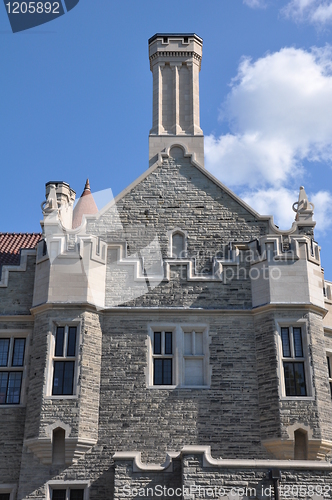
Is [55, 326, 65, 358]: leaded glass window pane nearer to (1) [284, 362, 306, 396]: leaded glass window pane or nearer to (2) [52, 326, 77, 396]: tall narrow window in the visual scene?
(2) [52, 326, 77, 396]: tall narrow window

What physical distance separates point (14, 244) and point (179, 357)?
8975 millimetres

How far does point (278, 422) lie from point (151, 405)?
127 inches

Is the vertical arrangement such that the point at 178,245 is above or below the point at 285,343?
above

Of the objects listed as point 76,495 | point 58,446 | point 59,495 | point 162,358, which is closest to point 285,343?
point 162,358

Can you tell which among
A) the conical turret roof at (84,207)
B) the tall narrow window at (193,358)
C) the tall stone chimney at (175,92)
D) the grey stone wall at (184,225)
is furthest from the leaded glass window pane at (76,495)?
the conical turret roof at (84,207)

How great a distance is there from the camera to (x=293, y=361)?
57.9 ft

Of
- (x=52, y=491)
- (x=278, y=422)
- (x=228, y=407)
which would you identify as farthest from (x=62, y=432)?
(x=278, y=422)

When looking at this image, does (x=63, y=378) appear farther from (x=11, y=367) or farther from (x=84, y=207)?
(x=84, y=207)

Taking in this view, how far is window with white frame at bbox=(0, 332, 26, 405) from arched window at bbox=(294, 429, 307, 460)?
7231 mm

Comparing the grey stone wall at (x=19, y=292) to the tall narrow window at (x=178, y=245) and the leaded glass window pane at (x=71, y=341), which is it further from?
the tall narrow window at (x=178, y=245)

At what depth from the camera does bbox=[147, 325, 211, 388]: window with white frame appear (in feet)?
58.6

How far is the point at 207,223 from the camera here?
65.5 feet

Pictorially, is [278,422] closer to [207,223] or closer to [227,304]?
[227,304]

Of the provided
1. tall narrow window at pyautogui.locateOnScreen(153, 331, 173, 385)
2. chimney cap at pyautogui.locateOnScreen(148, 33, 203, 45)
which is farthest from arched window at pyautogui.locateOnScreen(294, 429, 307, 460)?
chimney cap at pyautogui.locateOnScreen(148, 33, 203, 45)
